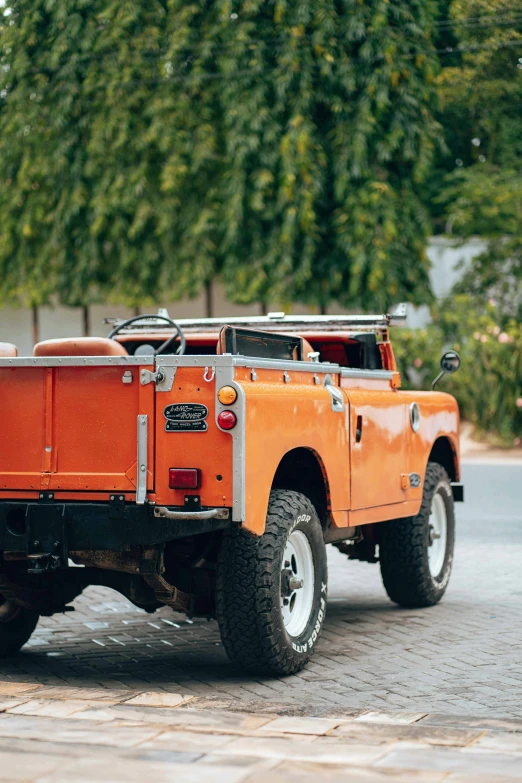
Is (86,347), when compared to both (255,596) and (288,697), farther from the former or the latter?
(288,697)

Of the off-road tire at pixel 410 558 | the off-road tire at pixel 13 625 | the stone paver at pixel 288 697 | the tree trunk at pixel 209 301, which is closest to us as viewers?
the stone paver at pixel 288 697

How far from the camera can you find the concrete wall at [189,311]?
28734mm

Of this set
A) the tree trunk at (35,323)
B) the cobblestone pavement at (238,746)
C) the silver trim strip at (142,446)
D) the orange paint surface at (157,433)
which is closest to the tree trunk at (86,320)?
the tree trunk at (35,323)

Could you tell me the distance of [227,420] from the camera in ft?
20.3

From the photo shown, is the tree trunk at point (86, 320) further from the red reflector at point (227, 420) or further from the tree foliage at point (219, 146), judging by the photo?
the red reflector at point (227, 420)

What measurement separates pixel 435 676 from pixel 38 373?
254 cm

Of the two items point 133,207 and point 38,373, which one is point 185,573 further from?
point 133,207

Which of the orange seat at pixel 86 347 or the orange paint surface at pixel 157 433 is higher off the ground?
the orange seat at pixel 86 347

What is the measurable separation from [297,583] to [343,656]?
0.80 m

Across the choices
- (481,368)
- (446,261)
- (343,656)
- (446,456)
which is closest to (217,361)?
(343,656)

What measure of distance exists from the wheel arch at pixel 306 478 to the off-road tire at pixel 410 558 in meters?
1.40

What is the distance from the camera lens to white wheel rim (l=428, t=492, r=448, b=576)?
9281 mm

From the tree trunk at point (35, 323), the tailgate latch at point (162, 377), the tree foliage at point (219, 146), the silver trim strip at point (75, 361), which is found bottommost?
the tailgate latch at point (162, 377)

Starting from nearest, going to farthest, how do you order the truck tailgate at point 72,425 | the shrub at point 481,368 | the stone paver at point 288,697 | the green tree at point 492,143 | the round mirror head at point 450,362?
the stone paver at point 288,697 → the truck tailgate at point 72,425 → the round mirror head at point 450,362 → the shrub at point 481,368 → the green tree at point 492,143
